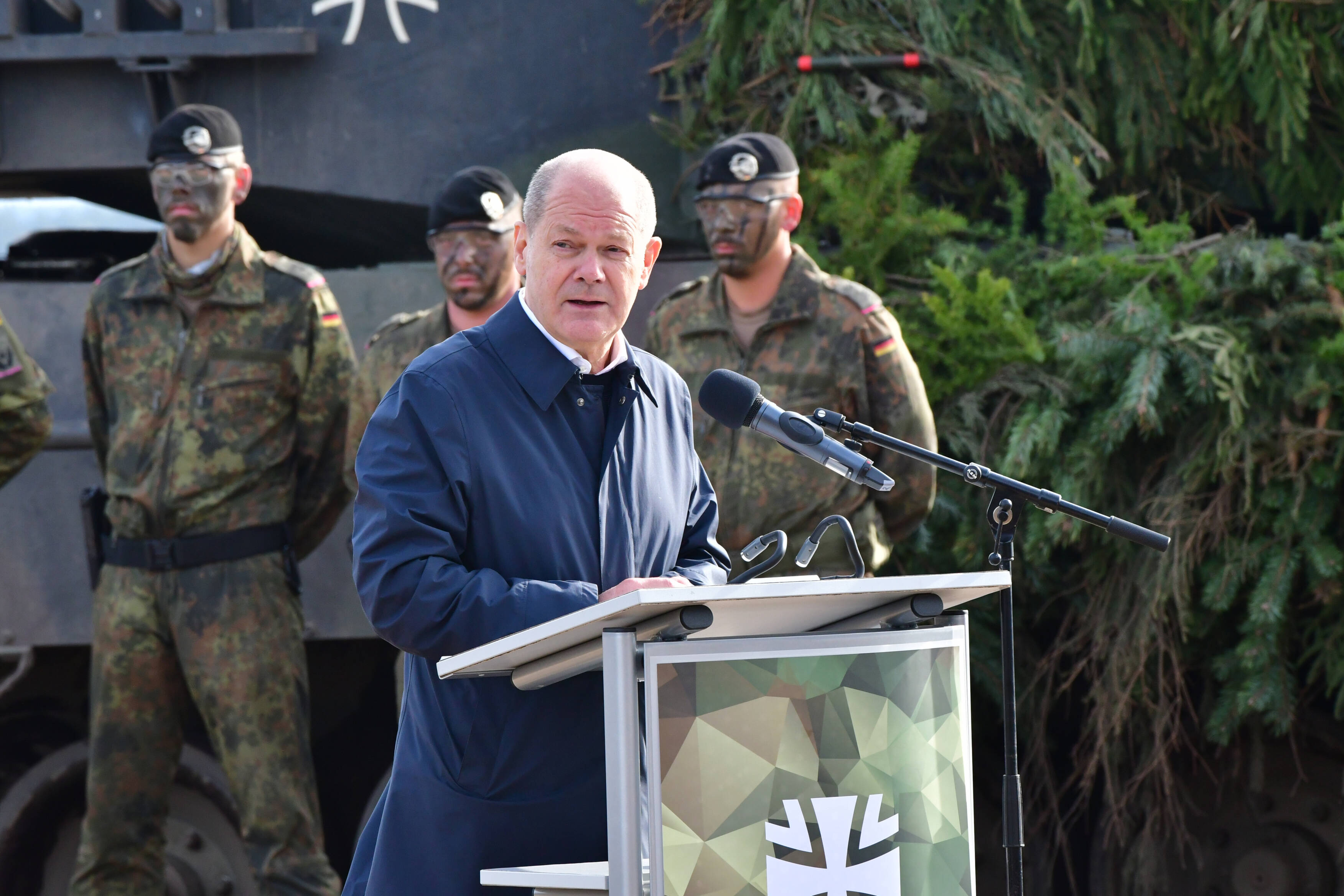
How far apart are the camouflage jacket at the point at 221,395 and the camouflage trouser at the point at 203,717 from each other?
7.9 inches

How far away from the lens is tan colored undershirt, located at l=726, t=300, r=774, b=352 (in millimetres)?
4738

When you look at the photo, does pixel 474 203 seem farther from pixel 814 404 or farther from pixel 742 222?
pixel 814 404

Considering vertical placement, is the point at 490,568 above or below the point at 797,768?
above

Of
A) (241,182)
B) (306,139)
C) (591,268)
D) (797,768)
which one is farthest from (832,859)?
(306,139)

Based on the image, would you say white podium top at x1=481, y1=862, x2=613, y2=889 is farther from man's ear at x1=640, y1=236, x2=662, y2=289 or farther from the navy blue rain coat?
man's ear at x1=640, y1=236, x2=662, y2=289

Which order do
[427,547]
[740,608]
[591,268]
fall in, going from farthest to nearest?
[591,268]
[427,547]
[740,608]

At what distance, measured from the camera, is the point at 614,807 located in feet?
6.50

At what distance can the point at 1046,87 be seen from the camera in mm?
5219

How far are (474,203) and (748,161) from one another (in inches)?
32.1

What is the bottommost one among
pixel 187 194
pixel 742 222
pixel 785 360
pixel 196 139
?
pixel 785 360

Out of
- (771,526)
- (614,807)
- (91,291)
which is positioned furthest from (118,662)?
(614,807)

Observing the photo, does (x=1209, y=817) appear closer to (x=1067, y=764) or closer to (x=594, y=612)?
(x=1067, y=764)

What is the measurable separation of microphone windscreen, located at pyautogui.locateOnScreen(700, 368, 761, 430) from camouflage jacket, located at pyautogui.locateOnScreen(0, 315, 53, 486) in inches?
114

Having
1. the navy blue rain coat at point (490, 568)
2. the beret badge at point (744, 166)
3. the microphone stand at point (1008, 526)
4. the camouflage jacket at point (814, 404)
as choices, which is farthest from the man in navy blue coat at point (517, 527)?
the beret badge at point (744, 166)
